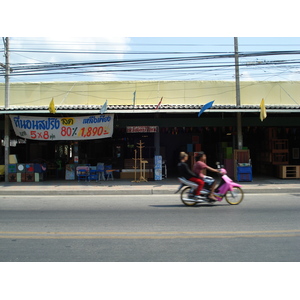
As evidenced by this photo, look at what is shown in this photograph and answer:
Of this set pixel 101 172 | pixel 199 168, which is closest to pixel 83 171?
pixel 101 172

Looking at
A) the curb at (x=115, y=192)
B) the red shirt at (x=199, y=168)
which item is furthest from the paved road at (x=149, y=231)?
the curb at (x=115, y=192)

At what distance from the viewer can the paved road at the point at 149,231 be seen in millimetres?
4832

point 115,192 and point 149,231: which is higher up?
point 115,192

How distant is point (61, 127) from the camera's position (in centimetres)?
1447

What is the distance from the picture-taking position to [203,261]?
14.8 feet

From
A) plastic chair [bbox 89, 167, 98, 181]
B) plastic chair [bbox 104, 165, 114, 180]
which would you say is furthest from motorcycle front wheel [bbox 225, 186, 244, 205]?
plastic chair [bbox 89, 167, 98, 181]

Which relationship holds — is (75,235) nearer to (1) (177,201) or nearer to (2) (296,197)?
(1) (177,201)

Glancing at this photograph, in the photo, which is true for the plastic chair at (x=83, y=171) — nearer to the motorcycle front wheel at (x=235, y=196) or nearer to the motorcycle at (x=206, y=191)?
the motorcycle at (x=206, y=191)

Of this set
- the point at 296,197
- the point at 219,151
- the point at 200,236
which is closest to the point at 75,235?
the point at 200,236

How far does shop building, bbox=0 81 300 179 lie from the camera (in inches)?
601

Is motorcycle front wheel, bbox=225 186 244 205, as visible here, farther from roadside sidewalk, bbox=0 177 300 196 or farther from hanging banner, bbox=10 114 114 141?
hanging banner, bbox=10 114 114 141

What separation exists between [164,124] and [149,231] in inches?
387

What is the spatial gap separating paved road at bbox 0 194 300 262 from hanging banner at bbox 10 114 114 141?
5.23 m

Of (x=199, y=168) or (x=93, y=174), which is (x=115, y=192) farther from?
(x=199, y=168)
